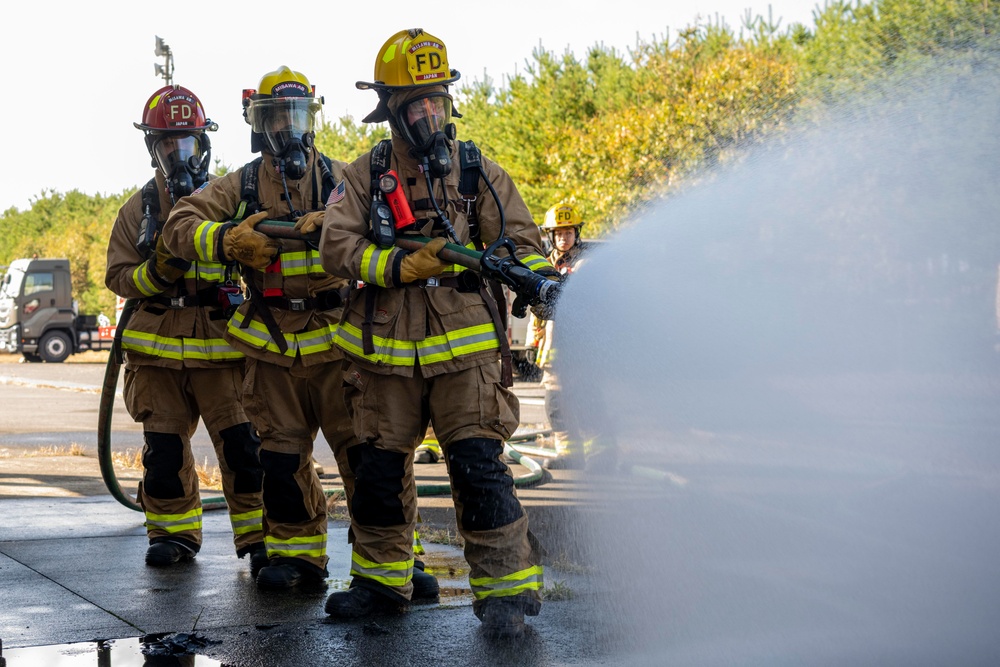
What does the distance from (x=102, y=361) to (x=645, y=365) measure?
29.2 meters

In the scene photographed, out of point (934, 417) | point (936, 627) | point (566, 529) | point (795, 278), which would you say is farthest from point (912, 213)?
point (566, 529)

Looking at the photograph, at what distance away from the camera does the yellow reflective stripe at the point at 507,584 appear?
390 centimetres

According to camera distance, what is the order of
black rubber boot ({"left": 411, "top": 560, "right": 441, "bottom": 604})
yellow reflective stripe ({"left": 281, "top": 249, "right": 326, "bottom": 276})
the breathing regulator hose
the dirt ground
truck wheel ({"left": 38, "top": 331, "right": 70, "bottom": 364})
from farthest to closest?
the dirt ground < truck wheel ({"left": 38, "top": 331, "right": 70, "bottom": 364}) < the breathing regulator hose < yellow reflective stripe ({"left": 281, "top": 249, "right": 326, "bottom": 276}) < black rubber boot ({"left": 411, "top": 560, "right": 441, "bottom": 604})

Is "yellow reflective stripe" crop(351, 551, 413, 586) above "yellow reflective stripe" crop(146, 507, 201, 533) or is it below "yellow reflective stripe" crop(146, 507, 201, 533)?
below

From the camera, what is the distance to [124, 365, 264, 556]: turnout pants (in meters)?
5.23

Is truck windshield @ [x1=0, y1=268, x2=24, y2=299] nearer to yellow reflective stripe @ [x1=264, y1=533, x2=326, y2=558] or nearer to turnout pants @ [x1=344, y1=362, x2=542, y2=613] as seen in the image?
yellow reflective stripe @ [x1=264, y1=533, x2=326, y2=558]

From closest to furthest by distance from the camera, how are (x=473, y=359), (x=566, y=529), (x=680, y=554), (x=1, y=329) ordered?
(x=680, y=554)
(x=473, y=359)
(x=566, y=529)
(x=1, y=329)

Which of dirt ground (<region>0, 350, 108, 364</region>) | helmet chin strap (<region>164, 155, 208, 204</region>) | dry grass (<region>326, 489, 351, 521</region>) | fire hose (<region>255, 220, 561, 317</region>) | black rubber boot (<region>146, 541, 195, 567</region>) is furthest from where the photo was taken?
dirt ground (<region>0, 350, 108, 364</region>)

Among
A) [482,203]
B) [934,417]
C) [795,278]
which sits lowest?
[934,417]

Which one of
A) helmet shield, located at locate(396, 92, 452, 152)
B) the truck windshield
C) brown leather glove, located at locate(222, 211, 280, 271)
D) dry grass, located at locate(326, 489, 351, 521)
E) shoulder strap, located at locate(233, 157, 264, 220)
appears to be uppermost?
the truck windshield

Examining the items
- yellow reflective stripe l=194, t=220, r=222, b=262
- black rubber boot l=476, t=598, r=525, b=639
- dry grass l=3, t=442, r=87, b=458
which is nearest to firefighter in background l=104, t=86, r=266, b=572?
yellow reflective stripe l=194, t=220, r=222, b=262

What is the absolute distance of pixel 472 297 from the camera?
13.6 ft

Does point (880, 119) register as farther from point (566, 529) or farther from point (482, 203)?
point (566, 529)

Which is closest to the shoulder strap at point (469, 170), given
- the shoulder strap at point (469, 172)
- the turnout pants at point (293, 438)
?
the shoulder strap at point (469, 172)
